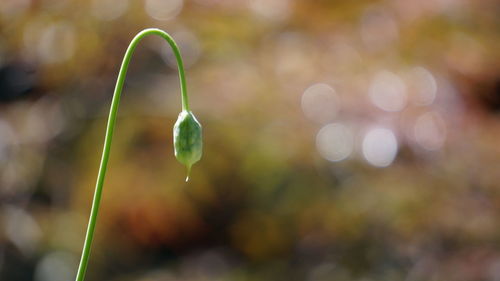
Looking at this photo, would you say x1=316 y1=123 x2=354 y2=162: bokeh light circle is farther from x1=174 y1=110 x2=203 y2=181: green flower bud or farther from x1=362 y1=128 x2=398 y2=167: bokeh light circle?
x1=174 y1=110 x2=203 y2=181: green flower bud

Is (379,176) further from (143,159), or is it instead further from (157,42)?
(157,42)

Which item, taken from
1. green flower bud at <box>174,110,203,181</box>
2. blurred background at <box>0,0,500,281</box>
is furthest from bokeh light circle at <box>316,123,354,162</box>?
green flower bud at <box>174,110,203,181</box>

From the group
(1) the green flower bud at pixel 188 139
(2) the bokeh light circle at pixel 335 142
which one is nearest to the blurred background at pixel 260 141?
(2) the bokeh light circle at pixel 335 142

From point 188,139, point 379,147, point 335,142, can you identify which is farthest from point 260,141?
point 188,139

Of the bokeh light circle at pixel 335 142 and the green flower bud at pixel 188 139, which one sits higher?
the bokeh light circle at pixel 335 142

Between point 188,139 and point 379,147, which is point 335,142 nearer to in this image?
point 379,147

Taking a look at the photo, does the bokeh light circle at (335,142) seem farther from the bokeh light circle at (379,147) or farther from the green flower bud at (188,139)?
the green flower bud at (188,139)
